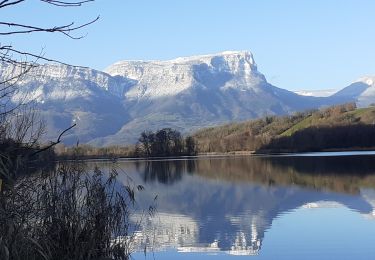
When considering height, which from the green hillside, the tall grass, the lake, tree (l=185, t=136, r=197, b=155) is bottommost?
the lake

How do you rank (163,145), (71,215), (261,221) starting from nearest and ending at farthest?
(71,215), (261,221), (163,145)

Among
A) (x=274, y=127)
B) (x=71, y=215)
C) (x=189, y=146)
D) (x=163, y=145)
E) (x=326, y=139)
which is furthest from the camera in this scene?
(x=274, y=127)

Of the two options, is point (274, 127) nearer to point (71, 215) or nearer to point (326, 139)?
point (326, 139)

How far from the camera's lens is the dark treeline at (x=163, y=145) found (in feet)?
366

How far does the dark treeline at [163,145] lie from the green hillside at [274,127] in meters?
10.2

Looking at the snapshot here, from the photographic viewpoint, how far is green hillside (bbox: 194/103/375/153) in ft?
409

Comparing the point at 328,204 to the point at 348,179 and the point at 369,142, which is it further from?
the point at 369,142

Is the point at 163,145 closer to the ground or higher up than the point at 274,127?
closer to the ground

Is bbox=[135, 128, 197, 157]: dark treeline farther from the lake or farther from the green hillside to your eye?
the lake

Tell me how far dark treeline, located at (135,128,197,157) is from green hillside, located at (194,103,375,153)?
401 inches

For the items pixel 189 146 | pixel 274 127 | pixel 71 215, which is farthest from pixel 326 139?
pixel 71 215

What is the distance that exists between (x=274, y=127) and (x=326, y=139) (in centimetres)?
2869

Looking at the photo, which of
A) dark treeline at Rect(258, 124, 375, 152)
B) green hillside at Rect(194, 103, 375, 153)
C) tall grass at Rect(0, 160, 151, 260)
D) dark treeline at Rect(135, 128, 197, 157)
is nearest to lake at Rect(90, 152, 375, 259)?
tall grass at Rect(0, 160, 151, 260)

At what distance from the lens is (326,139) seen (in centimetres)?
11575
